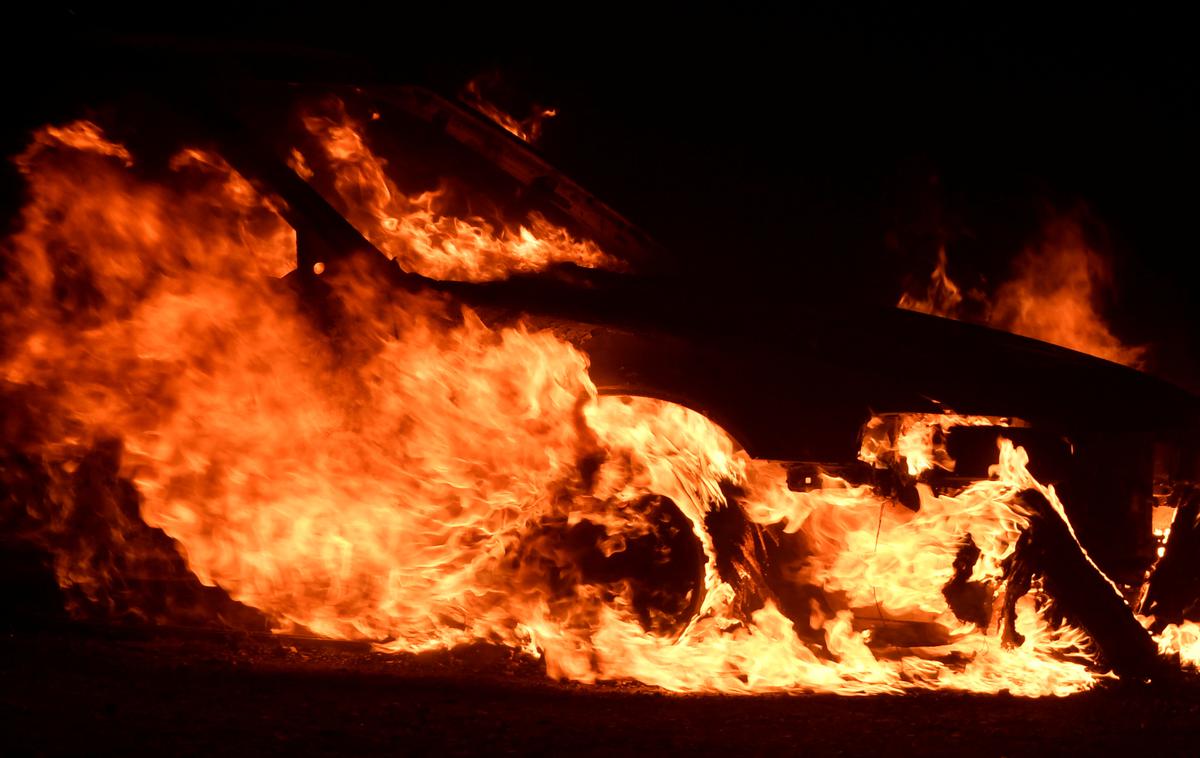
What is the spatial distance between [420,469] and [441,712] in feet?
4.76

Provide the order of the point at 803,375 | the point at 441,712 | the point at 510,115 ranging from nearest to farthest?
the point at 441,712 < the point at 803,375 < the point at 510,115

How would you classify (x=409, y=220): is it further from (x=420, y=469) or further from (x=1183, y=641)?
(x=1183, y=641)

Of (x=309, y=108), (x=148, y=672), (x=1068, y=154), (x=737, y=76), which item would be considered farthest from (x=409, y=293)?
(x=1068, y=154)

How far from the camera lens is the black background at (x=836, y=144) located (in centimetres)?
808

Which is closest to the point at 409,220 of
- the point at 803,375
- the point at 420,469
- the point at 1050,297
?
the point at 420,469

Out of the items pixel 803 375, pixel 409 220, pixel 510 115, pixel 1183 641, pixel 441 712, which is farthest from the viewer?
pixel 510 115

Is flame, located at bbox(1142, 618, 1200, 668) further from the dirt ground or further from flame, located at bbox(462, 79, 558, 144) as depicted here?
flame, located at bbox(462, 79, 558, 144)

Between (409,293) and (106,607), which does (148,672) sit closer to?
(106,607)

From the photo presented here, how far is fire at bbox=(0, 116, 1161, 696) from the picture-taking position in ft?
15.6

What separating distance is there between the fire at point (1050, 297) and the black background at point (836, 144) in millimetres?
184

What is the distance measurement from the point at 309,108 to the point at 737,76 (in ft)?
16.0

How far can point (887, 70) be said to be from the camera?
29.7ft

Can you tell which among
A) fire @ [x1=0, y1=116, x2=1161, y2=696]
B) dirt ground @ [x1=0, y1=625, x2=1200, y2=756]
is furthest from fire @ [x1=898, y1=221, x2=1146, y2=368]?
dirt ground @ [x1=0, y1=625, x2=1200, y2=756]

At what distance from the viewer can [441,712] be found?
3.77m
